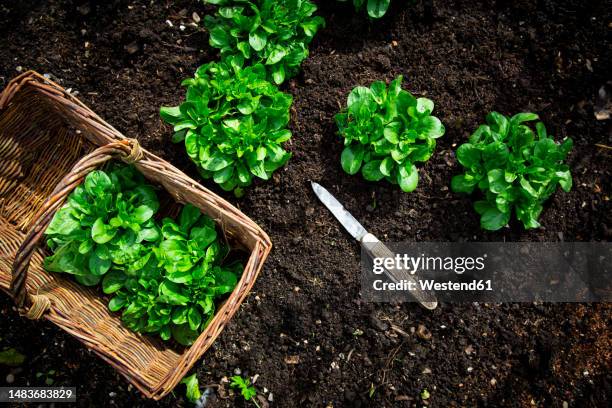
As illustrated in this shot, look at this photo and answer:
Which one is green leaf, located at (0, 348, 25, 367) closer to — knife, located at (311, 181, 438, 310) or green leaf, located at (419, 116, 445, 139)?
knife, located at (311, 181, 438, 310)

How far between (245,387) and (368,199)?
1.27 metres

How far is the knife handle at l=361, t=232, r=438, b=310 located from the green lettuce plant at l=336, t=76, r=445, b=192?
0.35 metres

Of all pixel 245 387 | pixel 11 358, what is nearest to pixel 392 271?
pixel 245 387

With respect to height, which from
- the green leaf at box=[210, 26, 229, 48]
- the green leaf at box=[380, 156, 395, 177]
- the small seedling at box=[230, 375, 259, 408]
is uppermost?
the green leaf at box=[210, 26, 229, 48]

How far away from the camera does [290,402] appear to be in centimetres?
295

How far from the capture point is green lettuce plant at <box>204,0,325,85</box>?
282 centimetres

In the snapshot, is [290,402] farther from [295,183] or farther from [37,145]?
[37,145]

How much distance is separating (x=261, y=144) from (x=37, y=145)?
1.29 meters

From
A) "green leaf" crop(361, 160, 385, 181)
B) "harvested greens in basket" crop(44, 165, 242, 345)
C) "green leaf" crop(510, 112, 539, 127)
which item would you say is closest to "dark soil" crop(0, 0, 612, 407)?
"green leaf" crop(361, 160, 385, 181)

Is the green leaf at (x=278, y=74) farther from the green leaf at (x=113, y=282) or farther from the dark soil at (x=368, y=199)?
the green leaf at (x=113, y=282)

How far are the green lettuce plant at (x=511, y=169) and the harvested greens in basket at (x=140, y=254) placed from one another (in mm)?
1382

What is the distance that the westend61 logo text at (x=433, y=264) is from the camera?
2969 mm

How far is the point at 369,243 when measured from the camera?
294 cm

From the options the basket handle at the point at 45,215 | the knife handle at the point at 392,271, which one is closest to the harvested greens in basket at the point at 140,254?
the basket handle at the point at 45,215
